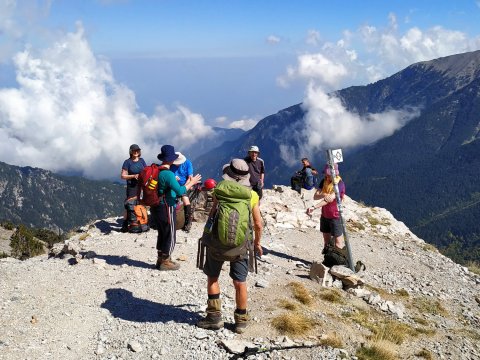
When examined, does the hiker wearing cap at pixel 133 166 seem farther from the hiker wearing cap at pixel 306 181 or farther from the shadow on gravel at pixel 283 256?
the hiker wearing cap at pixel 306 181

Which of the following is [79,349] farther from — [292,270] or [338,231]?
[338,231]

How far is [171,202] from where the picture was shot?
32.5ft

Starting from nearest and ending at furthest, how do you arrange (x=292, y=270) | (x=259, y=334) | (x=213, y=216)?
1. (x=213, y=216)
2. (x=259, y=334)
3. (x=292, y=270)

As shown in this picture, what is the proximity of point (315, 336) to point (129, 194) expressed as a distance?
29.2 feet

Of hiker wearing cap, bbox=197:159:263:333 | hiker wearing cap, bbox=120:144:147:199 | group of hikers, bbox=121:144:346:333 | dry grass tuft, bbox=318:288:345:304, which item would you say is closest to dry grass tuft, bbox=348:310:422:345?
dry grass tuft, bbox=318:288:345:304

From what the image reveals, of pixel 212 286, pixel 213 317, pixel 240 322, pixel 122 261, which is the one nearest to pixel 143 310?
pixel 213 317

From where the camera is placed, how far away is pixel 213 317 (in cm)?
750

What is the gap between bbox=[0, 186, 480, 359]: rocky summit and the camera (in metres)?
7.12

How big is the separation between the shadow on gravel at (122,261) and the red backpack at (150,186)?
1.89m

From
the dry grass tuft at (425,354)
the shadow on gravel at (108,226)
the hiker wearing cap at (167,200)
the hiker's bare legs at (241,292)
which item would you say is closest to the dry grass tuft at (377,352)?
the dry grass tuft at (425,354)

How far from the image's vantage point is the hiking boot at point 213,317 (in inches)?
293

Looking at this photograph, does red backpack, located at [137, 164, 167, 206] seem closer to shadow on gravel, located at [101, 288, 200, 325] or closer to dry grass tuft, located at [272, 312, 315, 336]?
shadow on gravel, located at [101, 288, 200, 325]

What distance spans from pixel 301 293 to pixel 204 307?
2408 millimetres

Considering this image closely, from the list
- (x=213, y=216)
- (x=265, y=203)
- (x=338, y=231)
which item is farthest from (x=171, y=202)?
(x=265, y=203)
